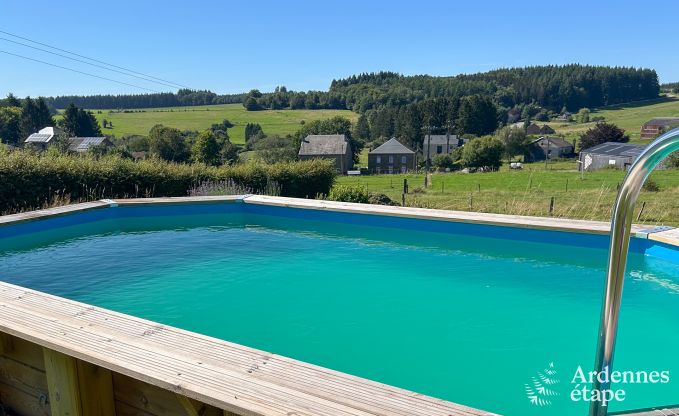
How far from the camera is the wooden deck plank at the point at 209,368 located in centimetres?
194

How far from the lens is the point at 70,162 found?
1016 centimetres

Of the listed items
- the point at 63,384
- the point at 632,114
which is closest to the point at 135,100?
the point at 632,114

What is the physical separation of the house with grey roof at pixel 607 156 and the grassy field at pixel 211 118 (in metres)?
39.5

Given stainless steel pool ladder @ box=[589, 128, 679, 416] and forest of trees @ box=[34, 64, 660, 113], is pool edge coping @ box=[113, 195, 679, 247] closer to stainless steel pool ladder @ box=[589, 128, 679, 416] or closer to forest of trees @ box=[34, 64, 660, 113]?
stainless steel pool ladder @ box=[589, 128, 679, 416]

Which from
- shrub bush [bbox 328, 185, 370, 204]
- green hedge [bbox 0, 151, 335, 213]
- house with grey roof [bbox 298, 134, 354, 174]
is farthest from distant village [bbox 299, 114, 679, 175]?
shrub bush [bbox 328, 185, 370, 204]

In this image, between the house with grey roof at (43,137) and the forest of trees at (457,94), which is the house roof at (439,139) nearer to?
the forest of trees at (457,94)

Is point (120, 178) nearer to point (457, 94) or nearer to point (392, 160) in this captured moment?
point (392, 160)

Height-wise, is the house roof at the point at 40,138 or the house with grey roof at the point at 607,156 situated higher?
the house roof at the point at 40,138

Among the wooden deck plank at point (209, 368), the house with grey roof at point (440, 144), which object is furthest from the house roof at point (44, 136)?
the wooden deck plank at point (209, 368)

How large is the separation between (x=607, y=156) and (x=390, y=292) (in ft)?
151

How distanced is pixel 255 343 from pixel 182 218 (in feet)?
19.8

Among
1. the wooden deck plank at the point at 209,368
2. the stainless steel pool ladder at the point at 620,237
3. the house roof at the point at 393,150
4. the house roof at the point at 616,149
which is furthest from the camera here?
the house roof at the point at 393,150

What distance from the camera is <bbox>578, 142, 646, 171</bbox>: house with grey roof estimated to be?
137 ft

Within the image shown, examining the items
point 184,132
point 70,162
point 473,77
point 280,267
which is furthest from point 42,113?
point 473,77
